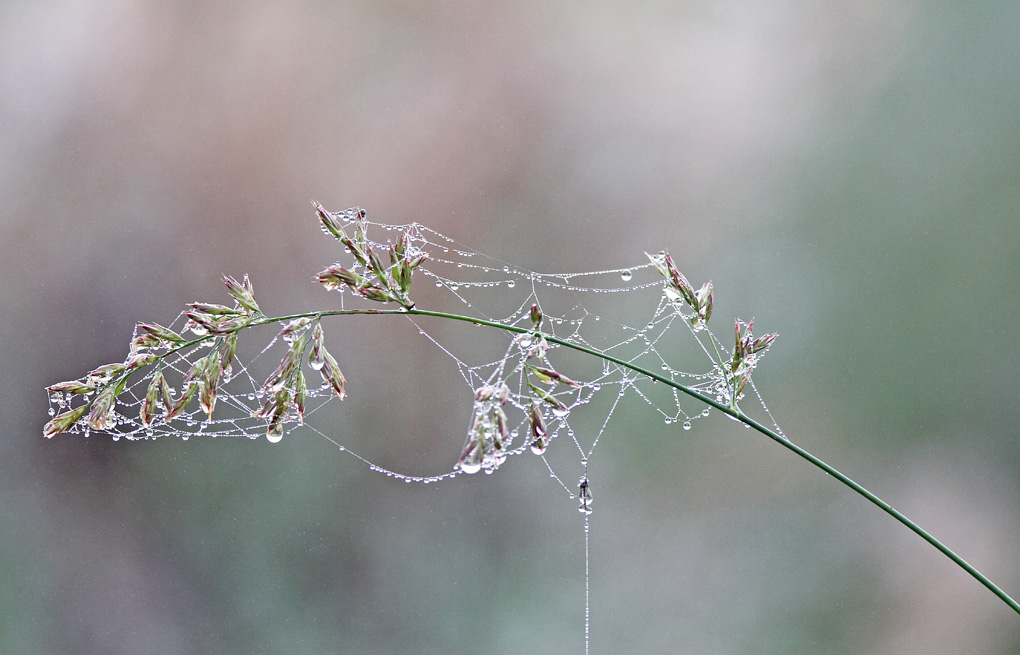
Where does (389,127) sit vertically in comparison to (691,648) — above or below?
above

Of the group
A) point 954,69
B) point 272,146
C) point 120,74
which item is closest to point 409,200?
point 272,146

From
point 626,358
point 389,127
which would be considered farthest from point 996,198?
point 389,127

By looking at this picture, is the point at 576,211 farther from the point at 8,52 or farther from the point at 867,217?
the point at 8,52

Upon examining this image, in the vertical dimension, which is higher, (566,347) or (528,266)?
(528,266)

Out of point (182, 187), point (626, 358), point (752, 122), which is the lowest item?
point (626, 358)

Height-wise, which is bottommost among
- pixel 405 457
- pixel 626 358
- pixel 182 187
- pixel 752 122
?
Answer: pixel 405 457

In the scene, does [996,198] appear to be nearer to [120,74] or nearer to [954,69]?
[954,69]
